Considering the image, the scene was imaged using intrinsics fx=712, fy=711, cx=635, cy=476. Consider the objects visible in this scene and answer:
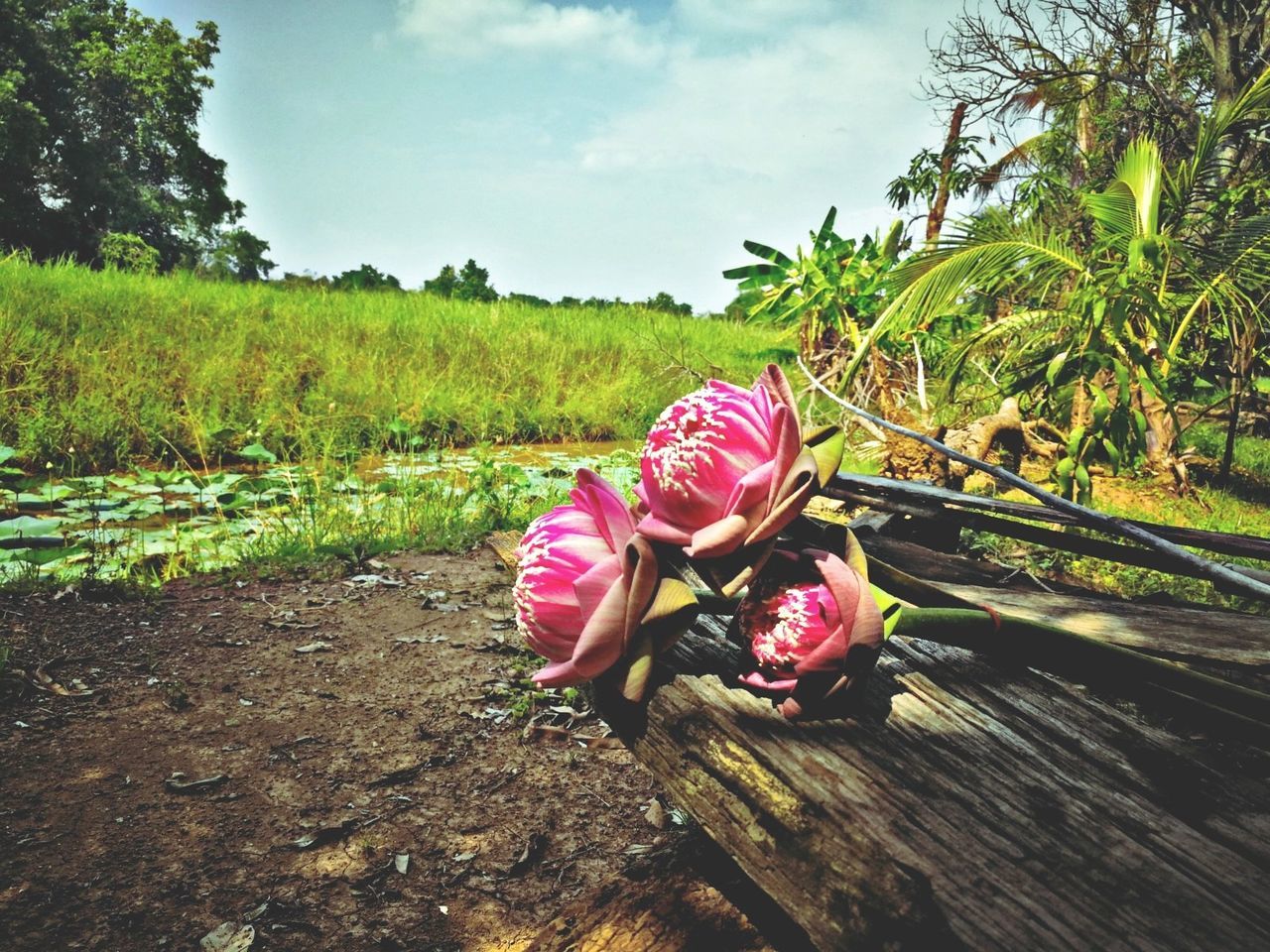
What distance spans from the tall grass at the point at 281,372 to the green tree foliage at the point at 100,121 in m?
18.4

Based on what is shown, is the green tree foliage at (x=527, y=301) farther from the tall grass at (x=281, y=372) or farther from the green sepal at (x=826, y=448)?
the green sepal at (x=826, y=448)

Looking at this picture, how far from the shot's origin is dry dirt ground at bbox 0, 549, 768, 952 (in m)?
1.15

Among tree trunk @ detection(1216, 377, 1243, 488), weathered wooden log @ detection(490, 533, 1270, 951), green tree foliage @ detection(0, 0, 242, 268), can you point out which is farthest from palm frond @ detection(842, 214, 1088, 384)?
green tree foliage @ detection(0, 0, 242, 268)

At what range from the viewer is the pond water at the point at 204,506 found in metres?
2.73

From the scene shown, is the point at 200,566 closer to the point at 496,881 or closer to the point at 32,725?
the point at 32,725

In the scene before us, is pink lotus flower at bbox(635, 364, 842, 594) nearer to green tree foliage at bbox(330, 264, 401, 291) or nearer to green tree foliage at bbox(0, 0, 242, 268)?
green tree foliage at bbox(330, 264, 401, 291)

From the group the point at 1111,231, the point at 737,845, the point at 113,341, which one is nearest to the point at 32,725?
the point at 737,845

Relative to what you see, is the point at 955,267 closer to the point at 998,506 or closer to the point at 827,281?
the point at 827,281

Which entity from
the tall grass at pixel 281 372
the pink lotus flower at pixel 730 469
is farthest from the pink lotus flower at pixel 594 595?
the tall grass at pixel 281 372

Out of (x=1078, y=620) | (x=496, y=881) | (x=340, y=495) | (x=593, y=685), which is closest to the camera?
(x=593, y=685)

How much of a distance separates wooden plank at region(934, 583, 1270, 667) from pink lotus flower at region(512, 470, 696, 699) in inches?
16.4

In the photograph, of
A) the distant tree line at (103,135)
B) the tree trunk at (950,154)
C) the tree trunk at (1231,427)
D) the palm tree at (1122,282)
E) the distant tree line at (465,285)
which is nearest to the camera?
the palm tree at (1122,282)

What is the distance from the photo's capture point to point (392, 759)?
63.7 inches

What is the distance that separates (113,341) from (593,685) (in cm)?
589
